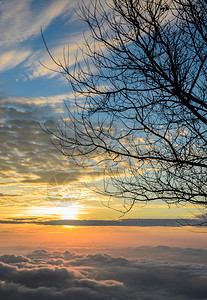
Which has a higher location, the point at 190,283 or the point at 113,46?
the point at 113,46

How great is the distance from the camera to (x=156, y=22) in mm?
5410

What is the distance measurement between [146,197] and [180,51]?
9.82 ft

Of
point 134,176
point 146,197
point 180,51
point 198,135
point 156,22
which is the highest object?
point 156,22

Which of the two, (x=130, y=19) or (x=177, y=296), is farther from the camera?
(x=177, y=296)

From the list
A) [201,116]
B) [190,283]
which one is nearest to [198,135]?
[201,116]

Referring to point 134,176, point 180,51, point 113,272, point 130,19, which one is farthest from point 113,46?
point 113,272

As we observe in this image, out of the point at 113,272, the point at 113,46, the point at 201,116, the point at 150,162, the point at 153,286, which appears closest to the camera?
the point at 201,116

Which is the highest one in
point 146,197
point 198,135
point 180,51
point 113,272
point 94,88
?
point 180,51

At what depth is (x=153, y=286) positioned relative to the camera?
14538 cm

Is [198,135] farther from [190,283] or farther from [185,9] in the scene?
[190,283]

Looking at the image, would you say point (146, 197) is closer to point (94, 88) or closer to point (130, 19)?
point (94, 88)

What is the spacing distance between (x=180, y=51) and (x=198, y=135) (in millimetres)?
1710

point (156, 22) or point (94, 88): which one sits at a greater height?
point (156, 22)

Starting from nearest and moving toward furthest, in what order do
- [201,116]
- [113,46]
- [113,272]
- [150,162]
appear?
[201,116] → [113,46] → [150,162] → [113,272]
